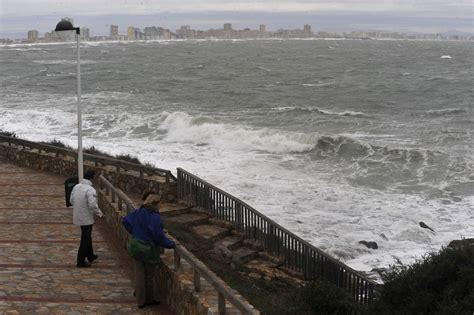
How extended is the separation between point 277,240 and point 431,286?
12.9 feet

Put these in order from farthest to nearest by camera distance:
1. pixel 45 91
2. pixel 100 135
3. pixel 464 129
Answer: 1. pixel 45 91
2. pixel 464 129
3. pixel 100 135

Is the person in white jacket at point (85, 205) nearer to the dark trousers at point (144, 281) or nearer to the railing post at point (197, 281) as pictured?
the dark trousers at point (144, 281)

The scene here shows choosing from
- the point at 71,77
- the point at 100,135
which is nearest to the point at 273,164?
the point at 100,135

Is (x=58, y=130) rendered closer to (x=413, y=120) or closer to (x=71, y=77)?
(x=413, y=120)

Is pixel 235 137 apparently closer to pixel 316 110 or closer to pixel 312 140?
pixel 312 140

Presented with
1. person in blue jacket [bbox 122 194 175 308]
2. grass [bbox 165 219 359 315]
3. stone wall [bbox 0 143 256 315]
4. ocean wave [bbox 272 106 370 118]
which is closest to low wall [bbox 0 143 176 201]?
stone wall [bbox 0 143 256 315]

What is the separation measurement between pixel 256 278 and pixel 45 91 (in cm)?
5029

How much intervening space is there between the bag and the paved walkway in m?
0.78

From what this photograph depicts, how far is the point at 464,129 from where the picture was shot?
125 feet

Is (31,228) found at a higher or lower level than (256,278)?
higher

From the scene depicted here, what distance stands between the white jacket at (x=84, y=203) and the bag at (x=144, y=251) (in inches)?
63.9

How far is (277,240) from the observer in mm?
12750

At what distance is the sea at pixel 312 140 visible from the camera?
60.1ft

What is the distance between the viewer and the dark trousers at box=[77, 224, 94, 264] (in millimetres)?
9086
